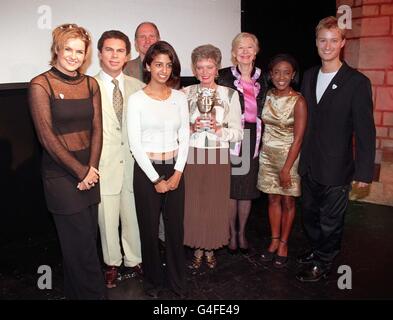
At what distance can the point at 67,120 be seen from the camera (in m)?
2.25

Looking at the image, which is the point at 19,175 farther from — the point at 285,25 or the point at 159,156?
the point at 285,25

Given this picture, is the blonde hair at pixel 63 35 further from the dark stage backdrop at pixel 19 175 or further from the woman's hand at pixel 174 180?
the dark stage backdrop at pixel 19 175

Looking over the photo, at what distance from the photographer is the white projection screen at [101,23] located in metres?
3.10

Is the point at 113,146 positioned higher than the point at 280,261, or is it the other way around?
the point at 113,146

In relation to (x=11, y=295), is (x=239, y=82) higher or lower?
higher

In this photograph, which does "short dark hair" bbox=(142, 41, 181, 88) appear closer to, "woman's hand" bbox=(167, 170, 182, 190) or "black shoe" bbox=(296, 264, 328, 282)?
"woman's hand" bbox=(167, 170, 182, 190)

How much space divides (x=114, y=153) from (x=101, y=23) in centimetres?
150

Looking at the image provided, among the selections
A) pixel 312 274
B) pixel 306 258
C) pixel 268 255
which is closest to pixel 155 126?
pixel 268 255

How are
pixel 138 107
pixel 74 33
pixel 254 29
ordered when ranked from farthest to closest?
pixel 254 29 → pixel 138 107 → pixel 74 33

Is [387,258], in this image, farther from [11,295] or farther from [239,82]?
[11,295]

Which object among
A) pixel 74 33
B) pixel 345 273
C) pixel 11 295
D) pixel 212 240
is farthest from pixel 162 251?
pixel 74 33

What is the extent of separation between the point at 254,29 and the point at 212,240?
109 inches

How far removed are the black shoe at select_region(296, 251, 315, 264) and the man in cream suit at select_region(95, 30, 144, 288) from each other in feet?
4.46

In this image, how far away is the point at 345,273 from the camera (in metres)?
3.04
